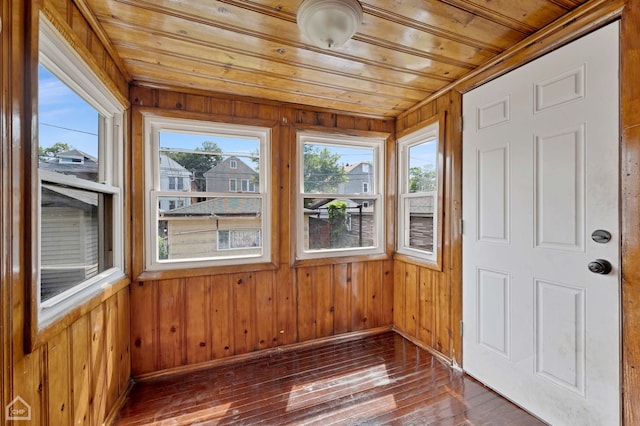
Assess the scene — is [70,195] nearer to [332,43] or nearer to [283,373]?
[332,43]

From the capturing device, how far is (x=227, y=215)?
240cm

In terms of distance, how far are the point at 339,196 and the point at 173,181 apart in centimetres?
150

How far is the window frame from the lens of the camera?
2.34 meters

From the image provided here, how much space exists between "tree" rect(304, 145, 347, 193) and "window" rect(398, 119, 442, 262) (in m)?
0.66

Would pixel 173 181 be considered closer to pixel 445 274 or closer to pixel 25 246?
pixel 25 246

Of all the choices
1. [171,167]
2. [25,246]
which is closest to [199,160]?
[171,167]

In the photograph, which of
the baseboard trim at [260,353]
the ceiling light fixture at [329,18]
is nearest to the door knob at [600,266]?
the ceiling light fixture at [329,18]

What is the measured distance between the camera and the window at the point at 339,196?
266 cm

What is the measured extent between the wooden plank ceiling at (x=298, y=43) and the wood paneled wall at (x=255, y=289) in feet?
0.65

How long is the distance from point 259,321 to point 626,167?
8.33 ft

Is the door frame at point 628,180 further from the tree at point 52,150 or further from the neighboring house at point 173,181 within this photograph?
the neighboring house at point 173,181

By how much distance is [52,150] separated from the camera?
1.22 m

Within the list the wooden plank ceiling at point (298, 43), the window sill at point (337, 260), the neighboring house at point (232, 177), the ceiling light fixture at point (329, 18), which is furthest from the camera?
the window sill at point (337, 260)

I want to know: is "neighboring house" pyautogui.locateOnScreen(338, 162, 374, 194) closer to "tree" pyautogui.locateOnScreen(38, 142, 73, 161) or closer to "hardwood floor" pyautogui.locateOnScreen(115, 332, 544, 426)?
"hardwood floor" pyautogui.locateOnScreen(115, 332, 544, 426)
